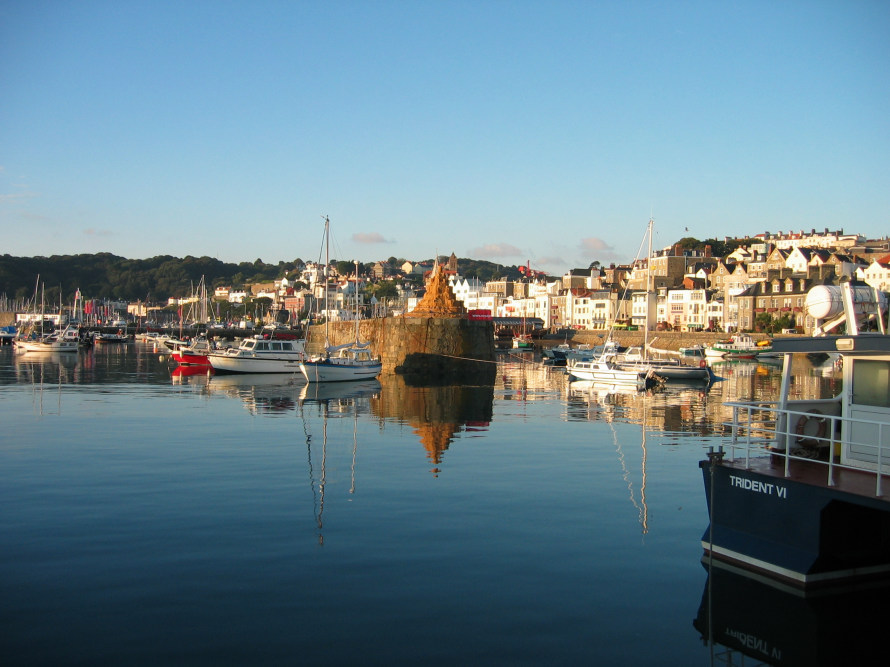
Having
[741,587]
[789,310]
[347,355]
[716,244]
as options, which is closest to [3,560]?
[741,587]

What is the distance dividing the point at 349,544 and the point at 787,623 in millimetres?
7355

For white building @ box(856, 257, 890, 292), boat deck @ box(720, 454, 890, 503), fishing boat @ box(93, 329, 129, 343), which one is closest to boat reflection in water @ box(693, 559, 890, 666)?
boat deck @ box(720, 454, 890, 503)

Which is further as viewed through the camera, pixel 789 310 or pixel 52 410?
pixel 789 310

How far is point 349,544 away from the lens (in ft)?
48.5

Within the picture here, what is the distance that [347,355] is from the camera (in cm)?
6594

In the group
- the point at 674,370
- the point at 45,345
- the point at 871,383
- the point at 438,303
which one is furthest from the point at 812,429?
the point at 45,345

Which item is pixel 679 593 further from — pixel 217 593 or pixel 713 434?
pixel 713 434

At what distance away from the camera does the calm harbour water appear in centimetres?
1064

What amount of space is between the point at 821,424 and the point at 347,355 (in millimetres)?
53602

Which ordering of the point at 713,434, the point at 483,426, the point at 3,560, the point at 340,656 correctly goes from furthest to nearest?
the point at 483,426
the point at 713,434
the point at 3,560
the point at 340,656

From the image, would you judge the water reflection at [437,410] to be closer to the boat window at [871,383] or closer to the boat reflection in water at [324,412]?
the boat reflection in water at [324,412]

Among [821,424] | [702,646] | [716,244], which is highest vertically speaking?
[716,244]

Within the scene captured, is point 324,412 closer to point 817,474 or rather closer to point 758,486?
point 758,486

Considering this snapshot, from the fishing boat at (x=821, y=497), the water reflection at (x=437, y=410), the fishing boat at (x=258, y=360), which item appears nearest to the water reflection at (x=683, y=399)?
the water reflection at (x=437, y=410)
